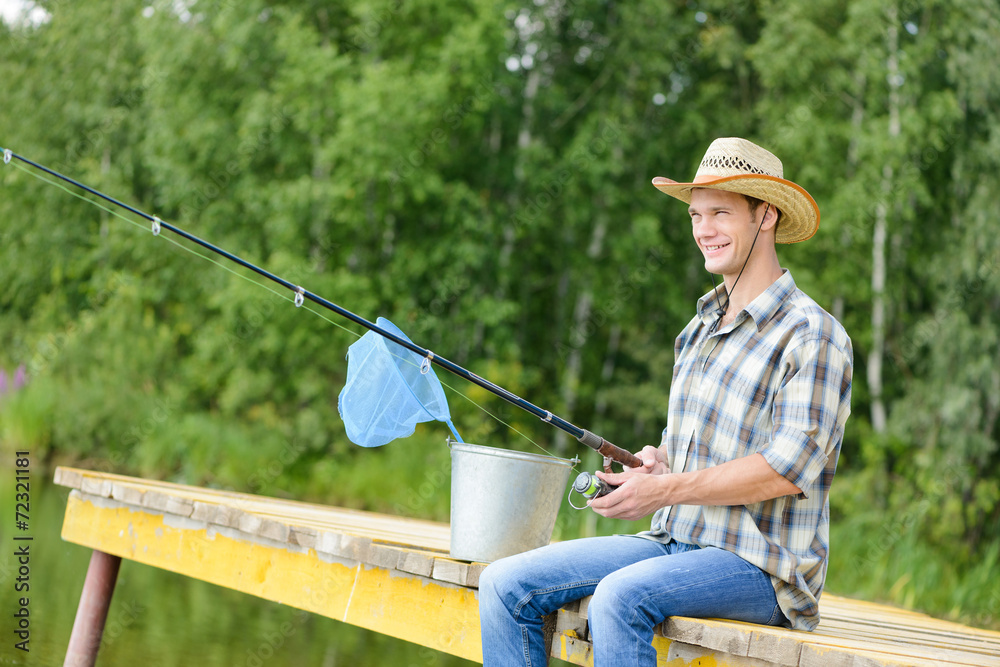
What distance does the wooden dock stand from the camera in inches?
70.1

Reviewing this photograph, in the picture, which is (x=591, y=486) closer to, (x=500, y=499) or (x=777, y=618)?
(x=500, y=499)

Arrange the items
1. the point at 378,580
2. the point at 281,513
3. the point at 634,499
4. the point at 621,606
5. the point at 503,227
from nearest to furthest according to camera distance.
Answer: the point at 621,606
the point at 634,499
the point at 378,580
the point at 281,513
the point at 503,227

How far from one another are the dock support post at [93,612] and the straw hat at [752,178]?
258 cm

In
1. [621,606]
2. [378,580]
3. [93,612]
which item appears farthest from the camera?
[93,612]

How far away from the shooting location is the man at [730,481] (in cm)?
180

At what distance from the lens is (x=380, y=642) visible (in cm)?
525

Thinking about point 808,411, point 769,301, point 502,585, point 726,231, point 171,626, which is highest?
point 726,231

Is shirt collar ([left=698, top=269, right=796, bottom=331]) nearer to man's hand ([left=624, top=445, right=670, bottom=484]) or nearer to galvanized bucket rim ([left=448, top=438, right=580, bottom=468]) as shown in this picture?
man's hand ([left=624, top=445, right=670, bottom=484])

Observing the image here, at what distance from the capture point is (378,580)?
8.08ft

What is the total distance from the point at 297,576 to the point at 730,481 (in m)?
1.38

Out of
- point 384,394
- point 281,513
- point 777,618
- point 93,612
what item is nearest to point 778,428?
point 777,618

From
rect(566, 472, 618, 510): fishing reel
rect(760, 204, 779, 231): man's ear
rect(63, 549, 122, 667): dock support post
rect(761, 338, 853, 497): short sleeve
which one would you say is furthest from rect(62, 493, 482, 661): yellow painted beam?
rect(760, 204, 779, 231): man's ear

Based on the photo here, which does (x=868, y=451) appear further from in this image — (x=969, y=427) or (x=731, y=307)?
(x=731, y=307)

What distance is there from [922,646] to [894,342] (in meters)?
9.41
